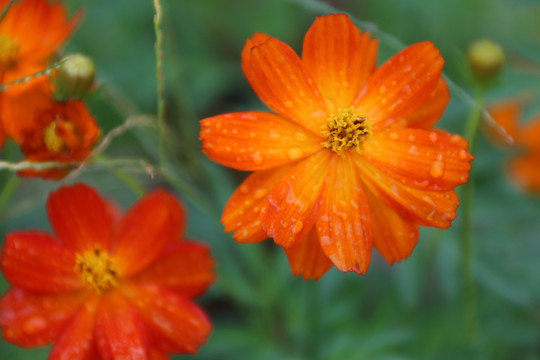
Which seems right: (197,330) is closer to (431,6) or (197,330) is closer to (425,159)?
(425,159)

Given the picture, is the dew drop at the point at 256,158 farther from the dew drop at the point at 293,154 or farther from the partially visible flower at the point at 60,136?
the partially visible flower at the point at 60,136

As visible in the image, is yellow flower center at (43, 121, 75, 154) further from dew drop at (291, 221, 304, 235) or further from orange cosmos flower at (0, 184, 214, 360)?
dew drop at (291, 221, 304, 235)

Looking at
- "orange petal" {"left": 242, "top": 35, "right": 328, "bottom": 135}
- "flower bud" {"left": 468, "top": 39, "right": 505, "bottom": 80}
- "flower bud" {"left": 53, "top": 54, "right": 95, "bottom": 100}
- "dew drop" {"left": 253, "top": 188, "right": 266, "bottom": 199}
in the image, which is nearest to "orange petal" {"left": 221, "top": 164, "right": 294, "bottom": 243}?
"dew drop" {"left": 253, "top": 188, "right": 266, "bottom": 199}

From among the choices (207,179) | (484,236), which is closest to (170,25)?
(207,179)

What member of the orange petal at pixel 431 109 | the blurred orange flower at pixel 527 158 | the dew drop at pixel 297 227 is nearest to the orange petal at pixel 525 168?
the blurred orange flower at pixel 527 158

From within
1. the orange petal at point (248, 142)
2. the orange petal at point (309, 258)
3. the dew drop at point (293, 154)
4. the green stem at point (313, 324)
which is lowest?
the green stem at point (313, 324)

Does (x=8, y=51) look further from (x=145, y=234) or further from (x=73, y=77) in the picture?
(x=145, y=234)
